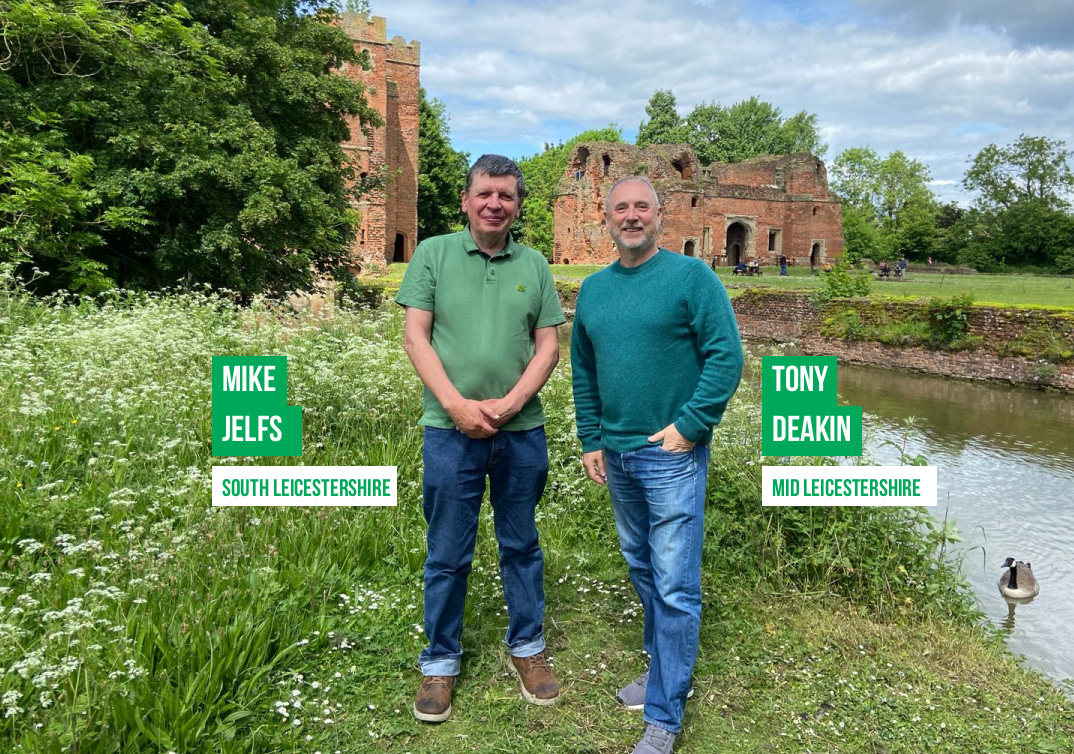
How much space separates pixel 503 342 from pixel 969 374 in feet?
51.8

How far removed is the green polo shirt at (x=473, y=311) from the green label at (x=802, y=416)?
2.28m

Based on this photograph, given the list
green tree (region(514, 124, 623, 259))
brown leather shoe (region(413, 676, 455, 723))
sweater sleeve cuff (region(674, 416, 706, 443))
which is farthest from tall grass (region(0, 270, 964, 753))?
green tree (region(514, 124, 623, 259))

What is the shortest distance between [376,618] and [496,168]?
213 cm

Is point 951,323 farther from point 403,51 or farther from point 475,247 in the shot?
point 403,51

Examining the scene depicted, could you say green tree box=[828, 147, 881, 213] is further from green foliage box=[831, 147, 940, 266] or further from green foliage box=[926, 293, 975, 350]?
green foliage box=[926, 293, 975, 350]

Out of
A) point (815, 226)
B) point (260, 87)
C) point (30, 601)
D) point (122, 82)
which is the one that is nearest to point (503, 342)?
point (30, 601)

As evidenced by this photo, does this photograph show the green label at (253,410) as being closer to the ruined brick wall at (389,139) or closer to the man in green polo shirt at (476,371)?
the man in green polo shirt at (476,371)

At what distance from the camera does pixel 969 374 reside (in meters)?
15.6

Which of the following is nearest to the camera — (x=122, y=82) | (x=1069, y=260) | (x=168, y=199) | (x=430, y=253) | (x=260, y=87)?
(x=430, y=253)

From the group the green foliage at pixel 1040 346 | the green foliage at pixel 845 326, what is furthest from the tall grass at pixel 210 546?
the green foliage at pixel 845 326

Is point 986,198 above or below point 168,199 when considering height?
above

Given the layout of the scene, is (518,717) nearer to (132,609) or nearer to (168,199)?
(132,609)

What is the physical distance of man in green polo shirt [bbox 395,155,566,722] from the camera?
279 centimetres

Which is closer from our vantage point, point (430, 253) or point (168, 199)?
point (430, 253)
